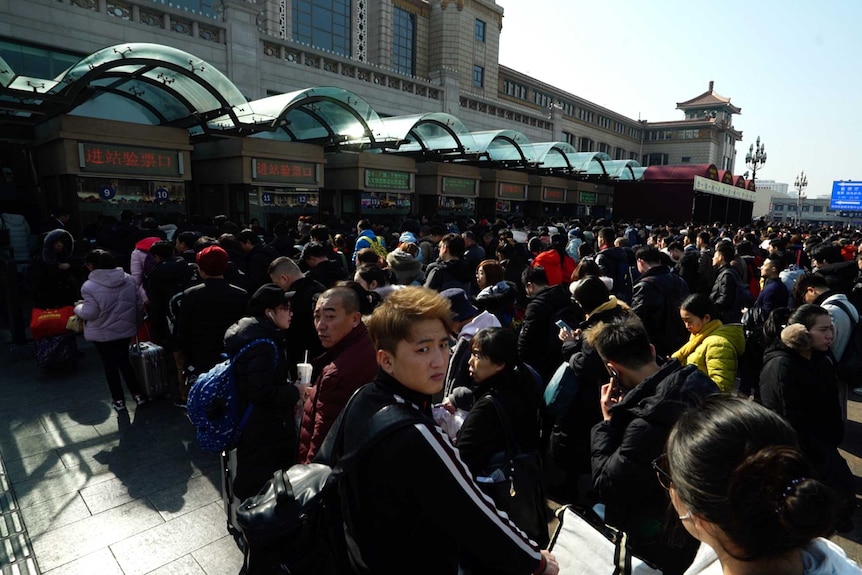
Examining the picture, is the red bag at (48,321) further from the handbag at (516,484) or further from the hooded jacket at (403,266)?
the handbag at (516,484)

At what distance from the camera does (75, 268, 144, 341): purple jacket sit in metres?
4.91

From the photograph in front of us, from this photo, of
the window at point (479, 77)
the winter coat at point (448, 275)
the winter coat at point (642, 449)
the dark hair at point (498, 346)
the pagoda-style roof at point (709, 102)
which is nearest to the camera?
the winter coat at point (642, 449)

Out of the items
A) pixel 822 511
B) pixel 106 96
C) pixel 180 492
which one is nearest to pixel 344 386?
pixel 822 511

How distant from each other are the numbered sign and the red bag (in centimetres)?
608

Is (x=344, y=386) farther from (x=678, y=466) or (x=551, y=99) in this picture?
(x=551, y=99)

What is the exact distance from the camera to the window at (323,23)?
84.5 ft

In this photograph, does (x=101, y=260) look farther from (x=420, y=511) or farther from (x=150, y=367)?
(x=420, y=511)

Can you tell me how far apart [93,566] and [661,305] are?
220 inches

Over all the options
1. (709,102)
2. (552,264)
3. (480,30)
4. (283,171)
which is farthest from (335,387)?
(709,102)

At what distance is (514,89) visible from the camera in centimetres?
4269

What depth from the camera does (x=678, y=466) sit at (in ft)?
4.28

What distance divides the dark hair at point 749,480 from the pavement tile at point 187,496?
3.73 m

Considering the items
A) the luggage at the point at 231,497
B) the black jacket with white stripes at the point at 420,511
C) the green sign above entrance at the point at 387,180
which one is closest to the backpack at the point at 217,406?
the luggage at the point at 231,497

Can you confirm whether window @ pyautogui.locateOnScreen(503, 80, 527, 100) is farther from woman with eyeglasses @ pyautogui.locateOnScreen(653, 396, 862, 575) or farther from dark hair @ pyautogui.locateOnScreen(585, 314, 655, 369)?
woman with eyeglasses @ pyautogui.locateOnScreen(653, 396, 862, 575)
